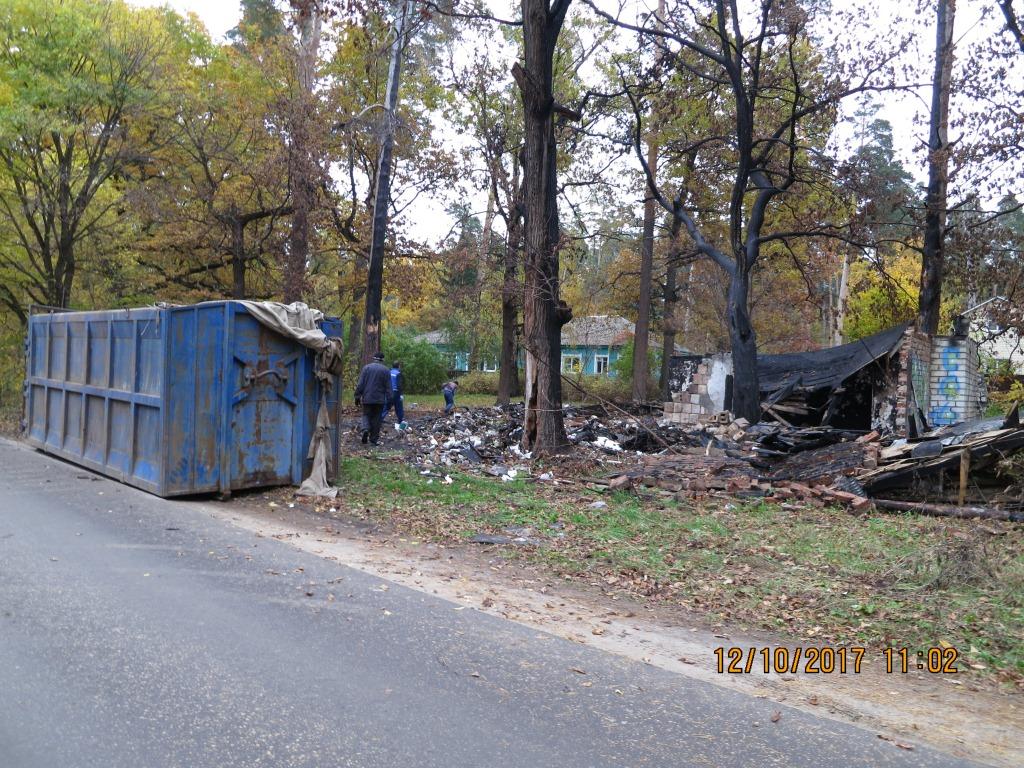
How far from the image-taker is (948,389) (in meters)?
17.6

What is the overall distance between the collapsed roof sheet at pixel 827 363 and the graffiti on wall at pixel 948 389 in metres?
1.72

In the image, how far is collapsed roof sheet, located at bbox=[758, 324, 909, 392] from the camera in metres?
16.7

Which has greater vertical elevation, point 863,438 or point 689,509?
point 863,438

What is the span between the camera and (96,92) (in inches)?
712

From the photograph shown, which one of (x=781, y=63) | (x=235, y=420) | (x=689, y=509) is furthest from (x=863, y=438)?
(x=781, y=63)

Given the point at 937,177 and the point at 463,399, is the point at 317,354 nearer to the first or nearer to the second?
the point at 937,177

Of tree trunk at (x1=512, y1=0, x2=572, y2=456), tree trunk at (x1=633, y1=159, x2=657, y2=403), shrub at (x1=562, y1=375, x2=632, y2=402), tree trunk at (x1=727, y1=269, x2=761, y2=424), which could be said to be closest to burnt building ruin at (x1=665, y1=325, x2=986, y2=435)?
tree trunk at (x1=727, y1=269, x2=761, y2=424)

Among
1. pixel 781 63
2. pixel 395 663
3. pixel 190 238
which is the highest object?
pixel 781 63

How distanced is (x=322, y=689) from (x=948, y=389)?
17.6 metres

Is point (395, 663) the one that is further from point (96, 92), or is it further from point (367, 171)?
point (367, 171)

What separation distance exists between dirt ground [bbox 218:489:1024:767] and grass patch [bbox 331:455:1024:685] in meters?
0.31

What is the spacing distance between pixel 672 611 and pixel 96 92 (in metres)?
18.6

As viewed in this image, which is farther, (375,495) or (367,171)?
(367,171)

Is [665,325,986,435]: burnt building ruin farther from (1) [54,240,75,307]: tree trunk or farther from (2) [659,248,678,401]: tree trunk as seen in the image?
(1) [54,240,75,307]: tree trunk
